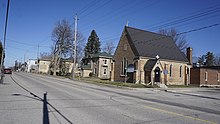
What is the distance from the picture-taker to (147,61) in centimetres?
3875

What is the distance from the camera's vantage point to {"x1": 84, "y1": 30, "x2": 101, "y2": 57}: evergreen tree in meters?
94.2

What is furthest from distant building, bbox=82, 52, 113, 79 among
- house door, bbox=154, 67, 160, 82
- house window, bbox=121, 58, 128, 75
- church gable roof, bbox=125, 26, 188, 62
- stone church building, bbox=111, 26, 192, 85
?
house door, bbox=154, 67, 160, 82

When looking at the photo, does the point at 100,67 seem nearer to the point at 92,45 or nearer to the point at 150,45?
the point at 150,45

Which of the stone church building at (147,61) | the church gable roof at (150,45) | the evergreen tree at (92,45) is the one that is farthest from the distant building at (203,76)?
the evergreen tree at (92,45)

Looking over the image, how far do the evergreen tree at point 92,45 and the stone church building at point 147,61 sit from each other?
49.3 m

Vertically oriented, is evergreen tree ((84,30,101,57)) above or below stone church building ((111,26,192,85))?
above

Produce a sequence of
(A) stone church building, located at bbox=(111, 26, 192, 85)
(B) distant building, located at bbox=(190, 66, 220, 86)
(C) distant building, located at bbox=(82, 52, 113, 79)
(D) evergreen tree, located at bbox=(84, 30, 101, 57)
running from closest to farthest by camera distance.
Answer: (A) stone church building, located at bbox=(111, 26, 192, 85), (B) distant building, located at bbox=(190, 66, 220, 86), (C) distant building, located at bbox=(82, 52, 113, 79), (D) evergreen tree, located at bbox=(84, 30, 101, 57)

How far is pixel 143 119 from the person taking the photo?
8.45m

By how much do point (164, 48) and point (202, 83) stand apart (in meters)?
11.7

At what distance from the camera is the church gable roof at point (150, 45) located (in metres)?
39.7

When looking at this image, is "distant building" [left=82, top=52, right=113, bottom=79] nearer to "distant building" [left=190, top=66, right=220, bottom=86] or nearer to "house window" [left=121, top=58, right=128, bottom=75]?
"house window" [left=121, top=58, right=128, bottom=75]

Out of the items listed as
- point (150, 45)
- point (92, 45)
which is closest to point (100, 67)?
point (150, 45)

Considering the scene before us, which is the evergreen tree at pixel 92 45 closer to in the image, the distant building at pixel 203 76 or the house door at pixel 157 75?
the distant building at pixel 203 76

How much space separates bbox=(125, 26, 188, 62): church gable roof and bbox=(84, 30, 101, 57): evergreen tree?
48894 mm
